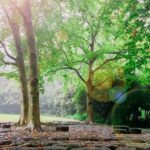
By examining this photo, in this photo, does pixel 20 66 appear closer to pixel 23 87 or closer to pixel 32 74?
pixel 23 87

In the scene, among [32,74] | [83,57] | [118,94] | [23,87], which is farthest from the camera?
[118,94]

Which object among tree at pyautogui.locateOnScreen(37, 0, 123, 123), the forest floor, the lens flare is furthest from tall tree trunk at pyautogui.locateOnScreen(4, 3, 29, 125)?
the forest floor

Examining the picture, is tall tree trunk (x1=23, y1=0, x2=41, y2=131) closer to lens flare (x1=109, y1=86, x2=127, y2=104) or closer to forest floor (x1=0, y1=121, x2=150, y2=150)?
forest floor (x1=0, y1=121, x2=150, y2=150)


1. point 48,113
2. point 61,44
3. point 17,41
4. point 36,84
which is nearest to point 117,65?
point 61,44

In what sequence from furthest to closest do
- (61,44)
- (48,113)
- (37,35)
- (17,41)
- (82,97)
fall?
(48,113) → (82,97) → (61,44) → (37,35) → (17,41)

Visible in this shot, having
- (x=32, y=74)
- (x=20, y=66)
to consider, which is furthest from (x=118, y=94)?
(x=32, y=74)

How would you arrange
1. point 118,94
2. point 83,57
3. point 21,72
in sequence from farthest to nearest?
point 118,94 → point 83,57 → point 21,72

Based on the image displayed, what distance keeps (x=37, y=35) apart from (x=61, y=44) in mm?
3037

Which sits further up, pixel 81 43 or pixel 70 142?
pixel 81 43

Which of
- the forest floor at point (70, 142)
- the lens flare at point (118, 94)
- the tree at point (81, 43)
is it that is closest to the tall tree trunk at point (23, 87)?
the tree at point (81, 43)

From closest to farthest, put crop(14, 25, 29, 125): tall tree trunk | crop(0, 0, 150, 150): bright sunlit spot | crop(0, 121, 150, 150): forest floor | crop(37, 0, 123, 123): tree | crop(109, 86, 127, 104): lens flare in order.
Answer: crop(0, 121, 150, 150): forest floor → crop(14, 25, 29, 125): tall tree trunk → crop(0, 0, 150, 150): bright sunlit spot → crop(37, 0, 123, 123): tree → crop(109, 86, 127, 104): lens flare

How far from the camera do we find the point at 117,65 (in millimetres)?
38000

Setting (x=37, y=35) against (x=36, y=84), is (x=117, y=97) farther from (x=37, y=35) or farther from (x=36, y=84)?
(x=36, y=84)

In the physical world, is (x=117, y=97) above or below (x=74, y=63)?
below
